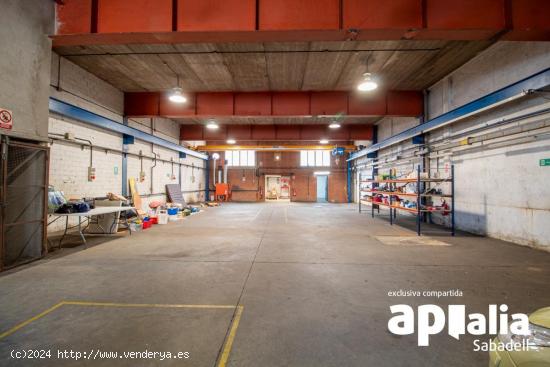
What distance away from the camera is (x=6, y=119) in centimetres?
417

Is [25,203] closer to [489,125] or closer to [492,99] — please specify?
[492,99]

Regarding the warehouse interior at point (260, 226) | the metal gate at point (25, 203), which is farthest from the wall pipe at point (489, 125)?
the metal gate at point (25, 203)

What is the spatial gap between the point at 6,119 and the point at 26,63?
1.20 meters

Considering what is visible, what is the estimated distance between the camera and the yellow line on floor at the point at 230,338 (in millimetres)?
2096

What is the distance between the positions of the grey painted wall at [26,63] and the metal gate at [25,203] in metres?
0.48

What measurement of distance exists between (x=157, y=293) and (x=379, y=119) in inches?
544

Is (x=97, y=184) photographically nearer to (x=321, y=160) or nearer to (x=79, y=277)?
(x=79, y=277)

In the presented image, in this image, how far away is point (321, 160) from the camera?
21281 millimetres

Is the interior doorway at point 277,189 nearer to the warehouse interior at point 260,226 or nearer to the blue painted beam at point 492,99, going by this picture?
the warehouse interior at point 260,226

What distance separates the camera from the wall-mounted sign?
4094mm

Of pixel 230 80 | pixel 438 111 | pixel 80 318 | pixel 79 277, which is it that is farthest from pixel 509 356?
pixel 438 111

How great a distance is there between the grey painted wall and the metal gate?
1.58ft

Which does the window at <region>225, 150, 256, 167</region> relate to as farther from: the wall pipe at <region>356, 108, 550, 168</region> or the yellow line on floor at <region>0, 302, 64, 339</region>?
the yellow line on floor at <region>0, 302, 64, 339</region>

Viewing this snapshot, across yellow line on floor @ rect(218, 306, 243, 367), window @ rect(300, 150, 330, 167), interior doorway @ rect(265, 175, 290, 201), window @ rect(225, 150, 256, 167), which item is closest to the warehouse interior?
yellow line on floor @ rect(218, 306, 243, 367)
